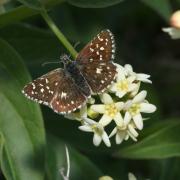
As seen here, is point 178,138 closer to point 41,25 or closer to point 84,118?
point 84,118

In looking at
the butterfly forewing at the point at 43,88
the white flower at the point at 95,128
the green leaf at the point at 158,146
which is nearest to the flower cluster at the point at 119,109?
the white flower at the point at 95,128

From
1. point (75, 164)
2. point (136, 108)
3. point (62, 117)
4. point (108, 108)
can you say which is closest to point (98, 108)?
point (108, 108)

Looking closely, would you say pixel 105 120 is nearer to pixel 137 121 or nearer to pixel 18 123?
pixel 137 121

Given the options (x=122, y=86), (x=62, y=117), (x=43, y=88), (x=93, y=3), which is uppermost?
(x=93, y=3)

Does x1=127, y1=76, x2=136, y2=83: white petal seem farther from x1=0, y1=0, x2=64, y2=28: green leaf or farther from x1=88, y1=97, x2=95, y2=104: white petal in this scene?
x1=0, y1=0, x2=64, y2=28: green leaf

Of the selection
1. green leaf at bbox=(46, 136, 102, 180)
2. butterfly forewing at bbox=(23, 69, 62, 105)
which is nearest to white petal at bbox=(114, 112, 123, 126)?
butterfly forewing at bbox=(23, 69, 62, 105)

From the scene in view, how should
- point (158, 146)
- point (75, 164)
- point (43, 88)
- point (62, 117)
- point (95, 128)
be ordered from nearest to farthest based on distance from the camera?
1. point (43, 88)
2. point (95, 128)
3. point (158, 146)
4. point (75, 164)
5. point (62, 117)
